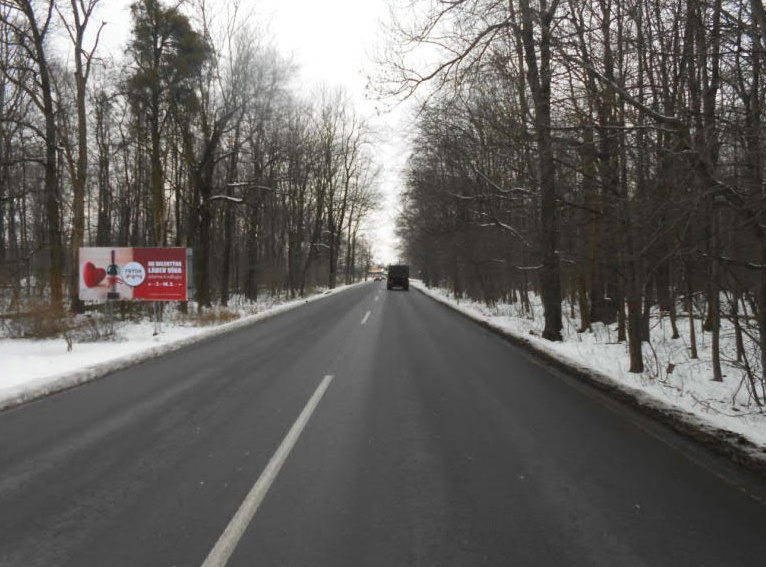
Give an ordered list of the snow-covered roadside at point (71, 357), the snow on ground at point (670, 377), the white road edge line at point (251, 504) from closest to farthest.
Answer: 1. the white road edge line at point (251, 504)
2. the snow on ground at point (670, 377)
3. the snow-covered roadside at point (71, 357)

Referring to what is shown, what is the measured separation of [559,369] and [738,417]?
3.59 metres

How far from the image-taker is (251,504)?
136 inches

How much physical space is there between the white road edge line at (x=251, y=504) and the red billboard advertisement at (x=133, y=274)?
918 cm

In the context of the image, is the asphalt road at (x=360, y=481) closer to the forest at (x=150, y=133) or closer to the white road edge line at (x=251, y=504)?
the white road edge line at (x=251, y=504)

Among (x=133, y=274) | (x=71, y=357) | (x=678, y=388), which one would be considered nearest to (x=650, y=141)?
(x=678, y=388)

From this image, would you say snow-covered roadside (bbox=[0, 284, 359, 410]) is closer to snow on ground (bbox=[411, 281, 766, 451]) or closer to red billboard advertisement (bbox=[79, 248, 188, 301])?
red billboard advertisement (bbox=[79, 248, 188, 301])

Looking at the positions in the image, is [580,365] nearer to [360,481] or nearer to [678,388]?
[678,388]

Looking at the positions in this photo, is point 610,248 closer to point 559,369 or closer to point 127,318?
point 559,369

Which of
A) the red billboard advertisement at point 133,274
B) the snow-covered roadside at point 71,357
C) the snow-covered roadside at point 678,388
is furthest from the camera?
the red billboard advertisement at point 133,274

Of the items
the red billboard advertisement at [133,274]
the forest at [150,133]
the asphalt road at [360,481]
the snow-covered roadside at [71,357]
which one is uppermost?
the forest at [150,133]

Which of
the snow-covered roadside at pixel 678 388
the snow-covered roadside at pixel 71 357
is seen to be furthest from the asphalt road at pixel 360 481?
the snow-covered roadside at pixel 71 357

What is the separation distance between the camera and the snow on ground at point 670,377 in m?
5.30

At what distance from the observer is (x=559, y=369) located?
886cm

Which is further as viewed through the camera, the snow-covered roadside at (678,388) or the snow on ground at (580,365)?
the snow on ground at (580,365)
